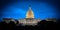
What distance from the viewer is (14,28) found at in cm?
108

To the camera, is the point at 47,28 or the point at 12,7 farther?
the point at 12,7

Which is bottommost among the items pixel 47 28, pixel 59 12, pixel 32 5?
pixel 47 28

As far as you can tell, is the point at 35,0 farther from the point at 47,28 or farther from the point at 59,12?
the point at 47,28

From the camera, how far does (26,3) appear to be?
273 inches

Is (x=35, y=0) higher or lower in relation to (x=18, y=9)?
higher

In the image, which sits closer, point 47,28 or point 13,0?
point 47,28

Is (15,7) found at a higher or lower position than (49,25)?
higher

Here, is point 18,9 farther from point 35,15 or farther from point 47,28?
point 47,28

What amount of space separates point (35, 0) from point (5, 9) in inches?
65.2

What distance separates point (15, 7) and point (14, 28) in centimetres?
591

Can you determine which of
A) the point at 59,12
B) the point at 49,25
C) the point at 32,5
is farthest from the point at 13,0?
the point at 49,25

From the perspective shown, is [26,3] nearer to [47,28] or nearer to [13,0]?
[13,0]

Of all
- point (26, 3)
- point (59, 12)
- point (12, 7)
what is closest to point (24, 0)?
point (26, 3)

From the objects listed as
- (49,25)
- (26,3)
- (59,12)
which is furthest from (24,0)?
(49,25)
